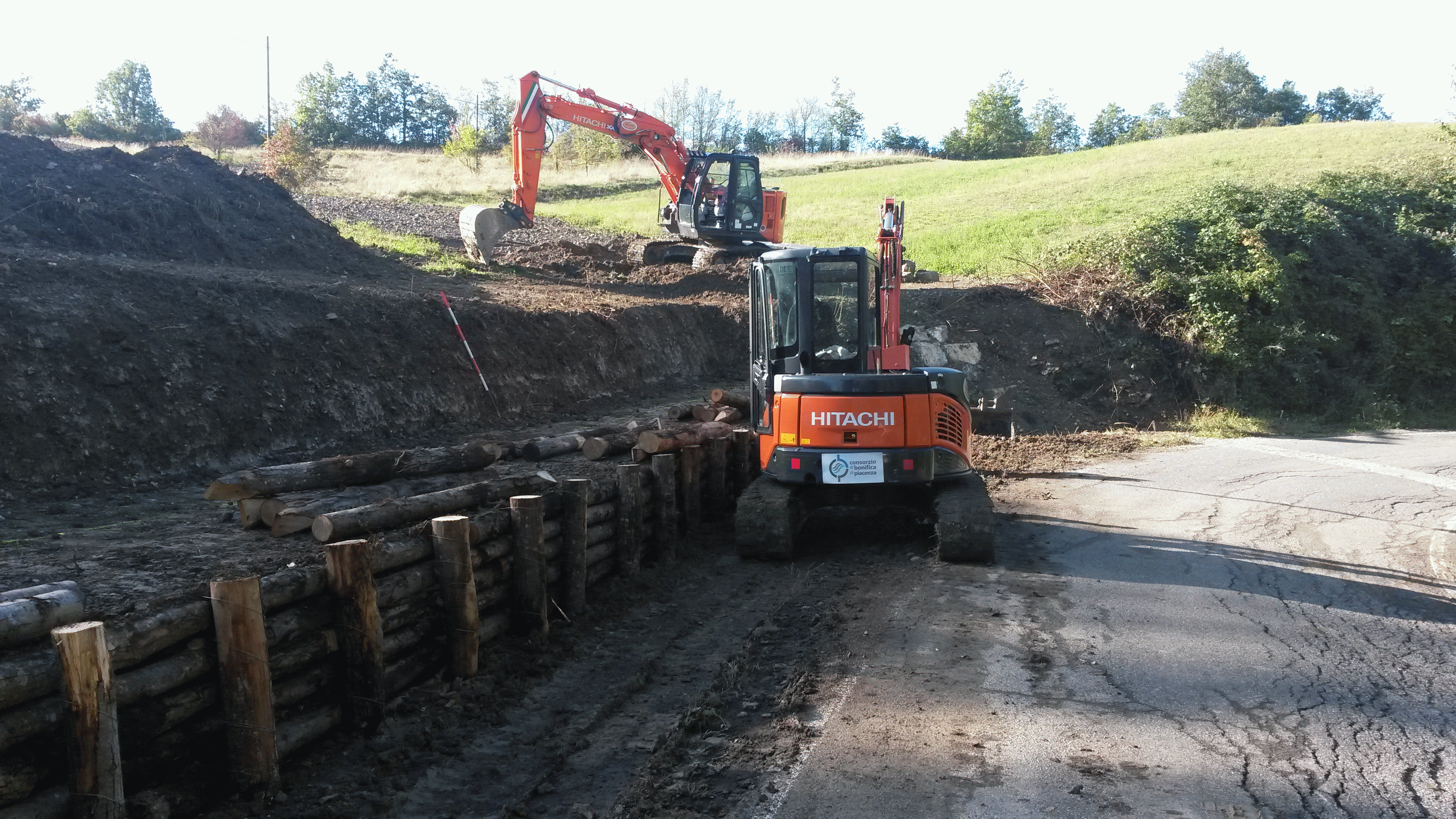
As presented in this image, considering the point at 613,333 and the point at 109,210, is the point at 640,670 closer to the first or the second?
the point at 613,333

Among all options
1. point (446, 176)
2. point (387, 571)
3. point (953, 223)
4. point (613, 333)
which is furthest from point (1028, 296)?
point (446, 176)

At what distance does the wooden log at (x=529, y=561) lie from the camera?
6.66 m

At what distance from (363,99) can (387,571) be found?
88.7 meters

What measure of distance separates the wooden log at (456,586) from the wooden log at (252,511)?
1663 mm

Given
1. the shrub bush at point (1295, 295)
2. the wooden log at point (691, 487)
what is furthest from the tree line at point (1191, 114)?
the wooden log at point (691, 487)

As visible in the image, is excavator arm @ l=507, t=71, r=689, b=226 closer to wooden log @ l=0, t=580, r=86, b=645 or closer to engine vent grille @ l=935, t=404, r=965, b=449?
engine vent grille @ l=935, t=404, r=965, b=449

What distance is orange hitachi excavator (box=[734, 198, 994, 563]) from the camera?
917 centimetres

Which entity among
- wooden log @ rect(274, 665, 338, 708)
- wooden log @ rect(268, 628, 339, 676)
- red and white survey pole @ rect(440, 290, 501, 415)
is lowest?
wooden log @ rect(274, 665, 338, 708)

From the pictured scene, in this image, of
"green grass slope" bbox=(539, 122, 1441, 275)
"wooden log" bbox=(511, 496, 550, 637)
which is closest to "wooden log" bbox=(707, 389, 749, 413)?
"wooden log" bbox=(511, 496, 550, 637)

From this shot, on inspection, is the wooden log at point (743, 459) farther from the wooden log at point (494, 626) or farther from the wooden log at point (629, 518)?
the wooden log at point (494, 626)

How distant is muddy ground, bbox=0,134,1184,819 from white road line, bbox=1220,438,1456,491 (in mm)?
2268

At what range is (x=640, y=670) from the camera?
254 inches

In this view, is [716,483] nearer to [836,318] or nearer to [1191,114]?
[836,318]

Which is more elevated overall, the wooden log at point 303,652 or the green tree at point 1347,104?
the green tree at point 1347,104
